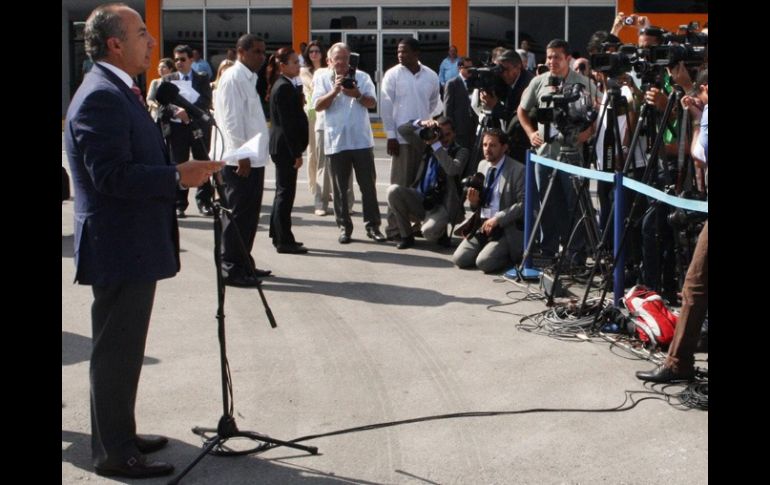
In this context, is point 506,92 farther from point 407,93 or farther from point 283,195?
point 283,195

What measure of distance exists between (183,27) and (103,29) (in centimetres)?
2676

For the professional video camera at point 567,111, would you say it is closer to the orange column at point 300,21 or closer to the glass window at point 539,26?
the glass window at point 539,26

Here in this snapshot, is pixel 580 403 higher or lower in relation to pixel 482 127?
lower

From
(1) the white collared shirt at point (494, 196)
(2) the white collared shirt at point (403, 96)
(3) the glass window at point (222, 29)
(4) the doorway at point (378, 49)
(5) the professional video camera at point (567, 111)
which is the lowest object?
(1) the white collared shirt at point (494, 196)

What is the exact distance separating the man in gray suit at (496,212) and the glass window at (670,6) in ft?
65.8

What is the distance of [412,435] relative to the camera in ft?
17.4

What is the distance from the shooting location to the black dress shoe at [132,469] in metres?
4.71

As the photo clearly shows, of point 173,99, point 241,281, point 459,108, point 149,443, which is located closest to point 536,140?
point 459,108

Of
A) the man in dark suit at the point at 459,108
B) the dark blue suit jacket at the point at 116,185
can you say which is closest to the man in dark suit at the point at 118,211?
the dark blue suit jacket at the point at 116,185

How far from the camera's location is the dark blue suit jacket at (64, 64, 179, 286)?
4.48m
